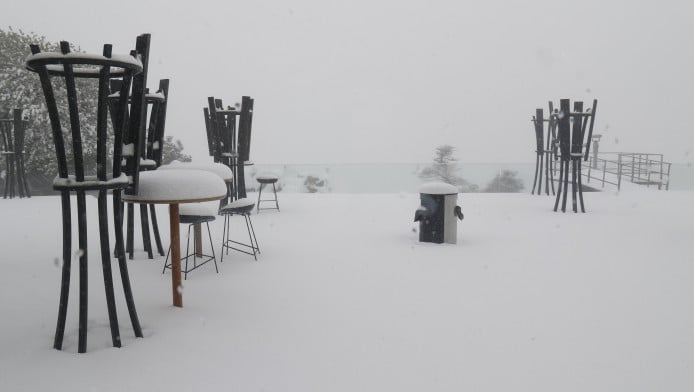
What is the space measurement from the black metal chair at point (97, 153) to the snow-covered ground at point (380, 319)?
0.98ft

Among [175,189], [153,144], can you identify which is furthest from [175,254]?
[153,144]

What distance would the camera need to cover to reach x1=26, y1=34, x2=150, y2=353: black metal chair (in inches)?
83.5

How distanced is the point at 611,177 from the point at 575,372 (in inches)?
532

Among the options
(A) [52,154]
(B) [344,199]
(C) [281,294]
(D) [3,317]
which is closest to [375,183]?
(B) [344,199]

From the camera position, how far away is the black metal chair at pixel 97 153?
212 centimetres

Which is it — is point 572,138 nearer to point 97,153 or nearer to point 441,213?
point 441,213

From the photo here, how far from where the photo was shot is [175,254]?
2906 millimetres

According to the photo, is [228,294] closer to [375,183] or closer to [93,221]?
[93,221]

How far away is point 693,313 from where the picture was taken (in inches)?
116

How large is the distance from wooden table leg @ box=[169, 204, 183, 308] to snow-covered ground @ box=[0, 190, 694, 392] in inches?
4.2

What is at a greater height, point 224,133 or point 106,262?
point 224,133

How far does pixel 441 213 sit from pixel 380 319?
8.35 feet

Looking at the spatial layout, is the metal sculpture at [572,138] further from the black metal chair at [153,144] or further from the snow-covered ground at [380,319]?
the black metal chair at [153,144]

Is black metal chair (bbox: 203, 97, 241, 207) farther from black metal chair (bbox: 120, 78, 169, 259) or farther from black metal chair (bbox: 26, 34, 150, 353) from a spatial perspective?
black metal chair (bbox: 26, 34, 150, 353)
